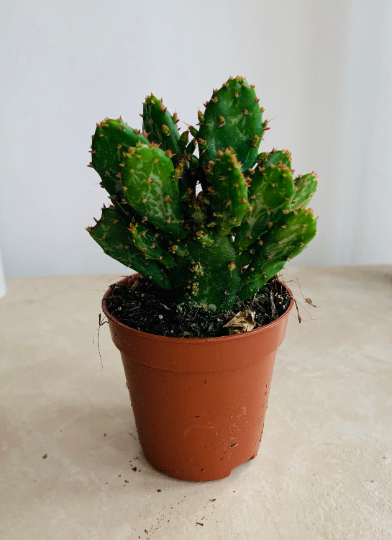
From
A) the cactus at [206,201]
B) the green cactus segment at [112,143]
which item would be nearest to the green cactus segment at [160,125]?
the cactus at [206,201]

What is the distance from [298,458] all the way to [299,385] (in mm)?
313

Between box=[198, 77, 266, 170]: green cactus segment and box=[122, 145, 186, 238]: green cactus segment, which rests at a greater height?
box=[198, 77, 266, 170]: green cactus segment

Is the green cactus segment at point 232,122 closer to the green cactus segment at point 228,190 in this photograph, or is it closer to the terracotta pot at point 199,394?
the green cactus segment at point 228,190

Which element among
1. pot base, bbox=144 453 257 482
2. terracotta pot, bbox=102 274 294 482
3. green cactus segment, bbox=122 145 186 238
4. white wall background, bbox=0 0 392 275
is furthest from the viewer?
white wall background, bbox=0 0 392 275

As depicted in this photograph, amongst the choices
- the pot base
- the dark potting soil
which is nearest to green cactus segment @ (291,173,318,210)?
the dark potting soil

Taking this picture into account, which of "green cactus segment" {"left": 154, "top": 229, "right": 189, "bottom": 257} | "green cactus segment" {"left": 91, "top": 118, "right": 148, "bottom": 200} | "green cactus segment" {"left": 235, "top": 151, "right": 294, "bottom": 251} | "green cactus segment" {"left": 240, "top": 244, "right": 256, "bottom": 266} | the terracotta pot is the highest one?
"green cactus segment" {"left": 91, "top": 118, "right": 148, "bottom": 200}

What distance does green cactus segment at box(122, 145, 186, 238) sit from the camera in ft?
2.41

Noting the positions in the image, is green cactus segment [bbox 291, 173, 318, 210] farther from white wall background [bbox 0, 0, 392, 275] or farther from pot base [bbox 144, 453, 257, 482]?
white wall background [bbox 0, 0, 392, 275]

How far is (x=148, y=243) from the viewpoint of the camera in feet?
2.85

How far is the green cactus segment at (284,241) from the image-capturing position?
0.81m

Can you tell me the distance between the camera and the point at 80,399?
1280 mm

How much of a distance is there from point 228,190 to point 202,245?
6.4 inches

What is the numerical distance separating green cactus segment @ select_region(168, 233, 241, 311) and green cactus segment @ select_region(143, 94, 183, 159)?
7.6 inches

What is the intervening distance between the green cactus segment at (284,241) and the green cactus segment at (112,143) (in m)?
0.28
